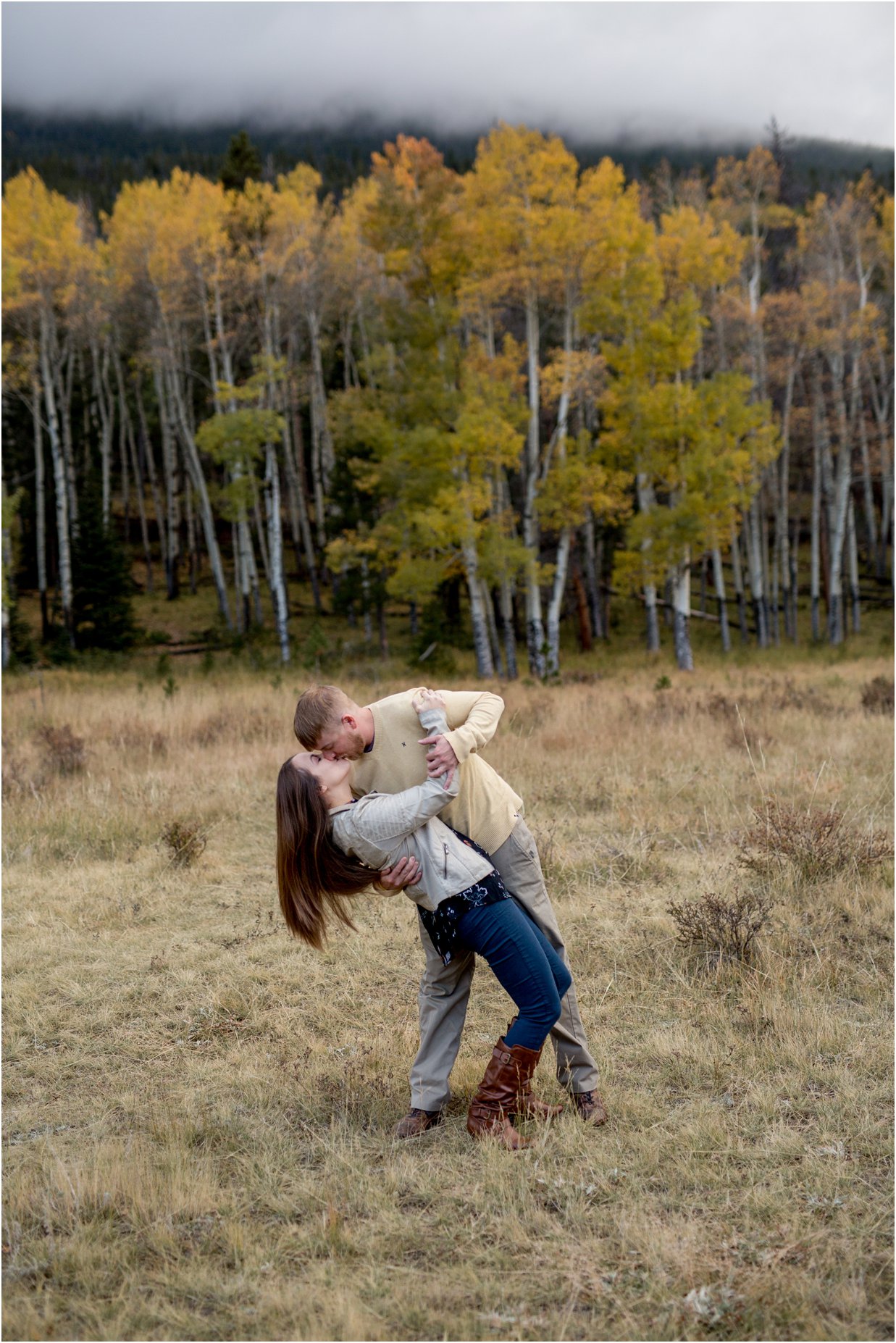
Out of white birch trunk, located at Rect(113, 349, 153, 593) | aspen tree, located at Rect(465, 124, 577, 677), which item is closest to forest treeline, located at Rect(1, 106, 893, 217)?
aspen tree, located at Rect(465, 124, 577, 677)

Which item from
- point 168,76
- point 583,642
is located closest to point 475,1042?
point 583,642

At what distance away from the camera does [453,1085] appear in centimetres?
407

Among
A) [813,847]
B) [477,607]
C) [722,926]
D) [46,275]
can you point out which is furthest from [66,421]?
[722,926]

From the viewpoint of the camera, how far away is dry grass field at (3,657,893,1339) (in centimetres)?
273

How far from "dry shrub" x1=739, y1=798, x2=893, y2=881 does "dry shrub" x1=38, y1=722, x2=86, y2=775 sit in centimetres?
666

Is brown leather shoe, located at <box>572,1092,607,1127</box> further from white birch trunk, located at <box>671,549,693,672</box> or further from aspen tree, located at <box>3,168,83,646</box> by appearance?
aspen tree, located at <box>3,168,83,646</box>

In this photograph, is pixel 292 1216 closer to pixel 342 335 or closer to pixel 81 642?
pixel 81 642

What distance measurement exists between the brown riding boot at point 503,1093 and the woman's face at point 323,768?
1153 mm

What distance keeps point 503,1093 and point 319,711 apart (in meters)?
1.58

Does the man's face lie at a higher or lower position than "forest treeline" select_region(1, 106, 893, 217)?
lower

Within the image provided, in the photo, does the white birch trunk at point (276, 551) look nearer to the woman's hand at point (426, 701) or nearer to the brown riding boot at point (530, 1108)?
the brown riding boot at point (530, 1108)

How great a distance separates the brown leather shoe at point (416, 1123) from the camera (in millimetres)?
3656

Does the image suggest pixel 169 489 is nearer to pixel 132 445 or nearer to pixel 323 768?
pixel 132 445

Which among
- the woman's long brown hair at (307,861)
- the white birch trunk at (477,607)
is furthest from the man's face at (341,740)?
the white birch trunk at (477,607)
